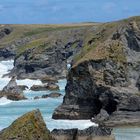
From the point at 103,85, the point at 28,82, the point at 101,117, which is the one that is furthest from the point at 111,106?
the point at 28,82

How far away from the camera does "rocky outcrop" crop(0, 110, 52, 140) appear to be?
26.1 metres

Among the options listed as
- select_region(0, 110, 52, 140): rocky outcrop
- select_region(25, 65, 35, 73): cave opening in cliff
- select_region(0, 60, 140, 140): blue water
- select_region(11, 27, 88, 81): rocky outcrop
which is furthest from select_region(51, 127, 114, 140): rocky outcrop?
select_region(25, 65, 35, 73): cave opening in cliff

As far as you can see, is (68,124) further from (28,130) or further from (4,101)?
(4,101)

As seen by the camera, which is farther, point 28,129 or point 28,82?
point 28,82

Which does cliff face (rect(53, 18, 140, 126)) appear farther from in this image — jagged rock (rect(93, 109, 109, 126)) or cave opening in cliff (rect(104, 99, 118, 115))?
jagged rock (rect(93, 109, 109, 126))

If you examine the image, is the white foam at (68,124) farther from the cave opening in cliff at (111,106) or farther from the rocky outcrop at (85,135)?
the rocky outcrop at (85,135)

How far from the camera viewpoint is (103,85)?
179ft

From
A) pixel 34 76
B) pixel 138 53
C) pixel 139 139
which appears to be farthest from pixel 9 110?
pixel 34 76

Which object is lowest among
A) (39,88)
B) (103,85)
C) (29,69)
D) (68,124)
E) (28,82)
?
(29,69)

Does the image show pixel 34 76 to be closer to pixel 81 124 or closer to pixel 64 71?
pixel 64 71

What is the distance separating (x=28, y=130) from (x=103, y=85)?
28564mm

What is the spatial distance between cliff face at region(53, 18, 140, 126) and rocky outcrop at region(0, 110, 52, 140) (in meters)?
25.5

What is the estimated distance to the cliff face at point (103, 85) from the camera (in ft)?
176

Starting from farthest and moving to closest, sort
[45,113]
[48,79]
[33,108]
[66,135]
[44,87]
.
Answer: [48,79]
[44,87]
[33,108]
[45,113]
[66,135]
